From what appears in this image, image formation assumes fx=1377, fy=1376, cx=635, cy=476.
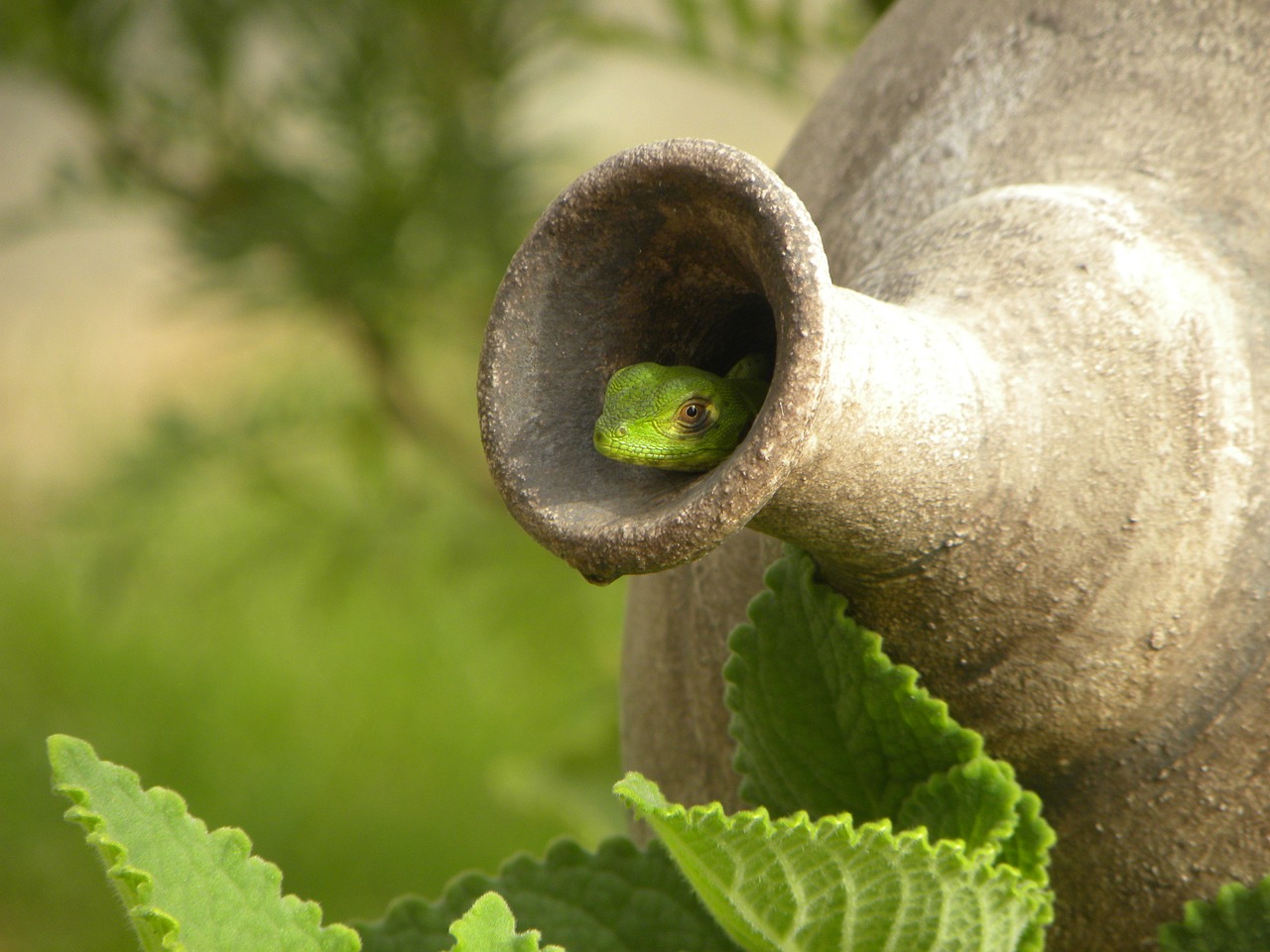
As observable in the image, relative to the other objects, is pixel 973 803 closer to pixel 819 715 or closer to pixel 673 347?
pixel 819 715

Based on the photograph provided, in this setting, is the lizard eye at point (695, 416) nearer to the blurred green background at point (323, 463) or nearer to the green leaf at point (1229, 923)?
the green leaf at point (1229, 923)

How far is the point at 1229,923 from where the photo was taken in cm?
46

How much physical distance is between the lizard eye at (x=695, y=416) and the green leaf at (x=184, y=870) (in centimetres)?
19

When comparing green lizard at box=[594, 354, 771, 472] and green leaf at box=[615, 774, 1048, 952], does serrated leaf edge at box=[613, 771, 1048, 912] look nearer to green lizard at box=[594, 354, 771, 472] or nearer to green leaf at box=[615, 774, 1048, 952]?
green leaf at box=[615, 774, 1048, 952]

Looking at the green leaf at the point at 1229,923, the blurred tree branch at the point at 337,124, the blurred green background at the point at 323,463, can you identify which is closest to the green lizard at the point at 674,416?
the green leaf at the point at 1229,923

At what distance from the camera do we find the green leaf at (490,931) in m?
0.39

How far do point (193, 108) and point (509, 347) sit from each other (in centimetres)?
124

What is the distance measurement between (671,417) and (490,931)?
0.16m

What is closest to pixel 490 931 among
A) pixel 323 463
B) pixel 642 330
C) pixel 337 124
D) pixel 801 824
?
pixel 801 824

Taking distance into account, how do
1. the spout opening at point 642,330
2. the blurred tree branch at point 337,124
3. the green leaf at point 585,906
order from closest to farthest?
the spout opening at point 642,330
the green leaf at point 585,906
the blurred tree branch at point 337,124

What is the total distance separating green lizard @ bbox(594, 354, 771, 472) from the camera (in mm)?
430

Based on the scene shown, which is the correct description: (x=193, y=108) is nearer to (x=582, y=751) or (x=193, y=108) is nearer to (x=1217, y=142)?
(x=582, y=751)

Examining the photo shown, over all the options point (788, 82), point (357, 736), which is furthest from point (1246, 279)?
point (357, 736)

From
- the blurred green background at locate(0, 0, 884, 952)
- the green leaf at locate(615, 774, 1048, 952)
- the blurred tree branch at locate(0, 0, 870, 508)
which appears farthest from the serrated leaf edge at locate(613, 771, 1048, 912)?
the blurred tree branch at locate(0, 0, 870, 508)
